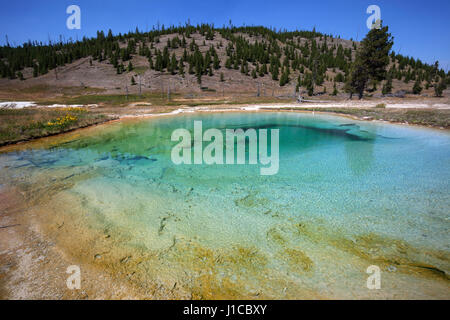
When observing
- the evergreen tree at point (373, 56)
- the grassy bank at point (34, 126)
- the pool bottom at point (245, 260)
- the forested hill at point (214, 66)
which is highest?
the forested hill at point (214, 66)

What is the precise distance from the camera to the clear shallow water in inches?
158

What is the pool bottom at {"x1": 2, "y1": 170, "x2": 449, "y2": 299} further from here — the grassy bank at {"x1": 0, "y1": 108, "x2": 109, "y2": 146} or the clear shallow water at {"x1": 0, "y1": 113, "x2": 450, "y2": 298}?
the grassy bank at {"x1": 0, "y1": 108, "x2": 109, "y2": 146}

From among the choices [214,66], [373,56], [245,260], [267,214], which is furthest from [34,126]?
[214,66]

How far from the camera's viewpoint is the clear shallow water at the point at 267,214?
13.2 ft

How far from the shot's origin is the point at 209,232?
5.33m

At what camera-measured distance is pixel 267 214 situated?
20.0ft

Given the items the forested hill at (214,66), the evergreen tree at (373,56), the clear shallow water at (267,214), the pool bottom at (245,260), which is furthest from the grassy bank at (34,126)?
the forested hill at (214,66)

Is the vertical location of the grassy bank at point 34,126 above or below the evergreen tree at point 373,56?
below

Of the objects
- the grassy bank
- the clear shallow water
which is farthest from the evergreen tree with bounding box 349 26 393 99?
the grassy bank

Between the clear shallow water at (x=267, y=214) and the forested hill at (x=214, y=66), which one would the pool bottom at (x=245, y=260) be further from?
the forested hill at (x=214, y=66)
